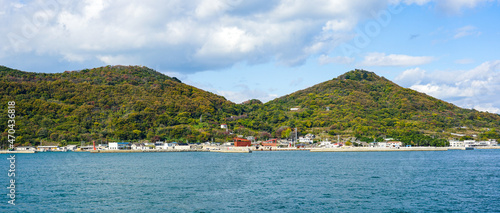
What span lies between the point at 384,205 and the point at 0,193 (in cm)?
2782

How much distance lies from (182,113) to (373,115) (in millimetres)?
72349

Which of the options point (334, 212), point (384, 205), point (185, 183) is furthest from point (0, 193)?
point (384, 205)

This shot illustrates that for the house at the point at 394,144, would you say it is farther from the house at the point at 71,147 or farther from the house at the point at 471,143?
the house at the point at 71,147

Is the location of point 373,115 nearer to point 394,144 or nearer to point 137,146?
point 394,144

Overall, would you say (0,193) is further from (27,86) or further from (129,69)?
(129,69)

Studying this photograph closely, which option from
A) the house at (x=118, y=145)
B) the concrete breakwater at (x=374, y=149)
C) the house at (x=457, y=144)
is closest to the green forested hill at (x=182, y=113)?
the house at (x=457, y=144)

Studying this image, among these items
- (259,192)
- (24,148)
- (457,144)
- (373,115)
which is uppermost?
(373,115)

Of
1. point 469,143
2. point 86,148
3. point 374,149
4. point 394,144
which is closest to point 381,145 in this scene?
point 394,144

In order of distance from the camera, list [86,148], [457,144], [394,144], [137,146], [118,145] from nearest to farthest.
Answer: [118,145], [86,148], [137,146], [394,144], [457,144]

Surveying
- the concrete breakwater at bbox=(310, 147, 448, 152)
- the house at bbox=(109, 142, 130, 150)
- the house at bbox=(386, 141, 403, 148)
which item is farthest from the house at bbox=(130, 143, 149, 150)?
the house at bbox=(386, 141, 403, 148)

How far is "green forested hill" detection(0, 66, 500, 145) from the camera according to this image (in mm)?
117375

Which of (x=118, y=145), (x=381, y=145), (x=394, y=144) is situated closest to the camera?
(x=118, y=145)

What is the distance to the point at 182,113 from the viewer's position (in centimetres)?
13500

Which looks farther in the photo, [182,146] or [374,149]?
[182,146]
